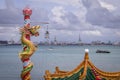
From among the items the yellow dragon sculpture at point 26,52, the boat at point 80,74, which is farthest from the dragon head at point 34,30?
the boat at point 80,74

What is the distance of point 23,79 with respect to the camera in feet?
73.3

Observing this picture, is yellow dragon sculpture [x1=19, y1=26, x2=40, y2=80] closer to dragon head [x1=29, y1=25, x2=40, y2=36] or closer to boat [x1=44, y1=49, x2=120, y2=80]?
dragon head [x1=29, y1=25, x2=40, y2=36]

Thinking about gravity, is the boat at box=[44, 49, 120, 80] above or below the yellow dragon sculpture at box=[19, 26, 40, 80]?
below

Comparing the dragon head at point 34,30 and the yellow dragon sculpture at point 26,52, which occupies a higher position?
the dragon head at point 34,30

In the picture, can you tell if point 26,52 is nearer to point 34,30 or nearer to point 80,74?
point 34,30

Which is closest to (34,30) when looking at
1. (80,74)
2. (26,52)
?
(26,52)

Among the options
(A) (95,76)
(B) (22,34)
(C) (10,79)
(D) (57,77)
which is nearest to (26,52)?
(B) (22,34)

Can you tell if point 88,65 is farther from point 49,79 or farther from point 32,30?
point 32,30

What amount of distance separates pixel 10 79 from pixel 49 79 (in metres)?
28.7

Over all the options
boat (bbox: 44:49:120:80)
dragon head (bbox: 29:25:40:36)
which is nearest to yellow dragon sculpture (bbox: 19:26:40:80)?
dragon head (bbox: 29:25:40:36)

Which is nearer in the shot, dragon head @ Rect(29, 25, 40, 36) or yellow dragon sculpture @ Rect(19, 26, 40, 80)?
yellow dragon sculpture @ Rect(19, 26, 40, 80)

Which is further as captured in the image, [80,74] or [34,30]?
[80,74]

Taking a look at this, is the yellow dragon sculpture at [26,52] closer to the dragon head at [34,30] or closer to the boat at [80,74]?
the dragon head at [34,30]

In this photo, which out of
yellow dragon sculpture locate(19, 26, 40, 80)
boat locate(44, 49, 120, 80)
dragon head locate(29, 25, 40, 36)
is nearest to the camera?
yellow dragon sculpture locate(19, 26, 40, 80)
